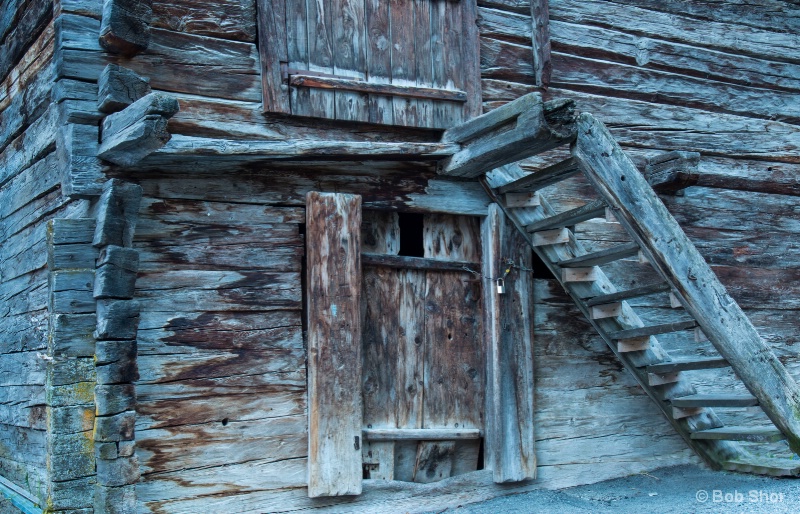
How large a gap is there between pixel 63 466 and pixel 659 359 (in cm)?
397

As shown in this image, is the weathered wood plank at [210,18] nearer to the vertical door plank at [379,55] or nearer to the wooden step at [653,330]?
the vertical door plank at [379,55]

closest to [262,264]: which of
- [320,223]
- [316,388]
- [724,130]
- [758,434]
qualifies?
[320,223]

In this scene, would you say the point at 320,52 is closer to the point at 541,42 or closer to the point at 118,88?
the point at 118,88

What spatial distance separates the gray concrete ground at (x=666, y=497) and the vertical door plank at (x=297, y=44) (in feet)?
9.41

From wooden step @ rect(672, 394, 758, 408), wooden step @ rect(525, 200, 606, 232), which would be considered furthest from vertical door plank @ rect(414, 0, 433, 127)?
wooden step @ rect(672, 394, 758, 408)

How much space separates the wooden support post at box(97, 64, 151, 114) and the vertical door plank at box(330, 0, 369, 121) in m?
1.32

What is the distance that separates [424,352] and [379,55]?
80.9 inches

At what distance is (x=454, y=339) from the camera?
19.5ft

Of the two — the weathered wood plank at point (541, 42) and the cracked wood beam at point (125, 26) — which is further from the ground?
the weathered wood plank at point (541, 42)

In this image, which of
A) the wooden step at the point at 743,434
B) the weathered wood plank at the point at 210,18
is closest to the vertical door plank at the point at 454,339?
the wooden step at the point at 743,434

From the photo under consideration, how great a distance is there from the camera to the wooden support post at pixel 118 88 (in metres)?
4.71

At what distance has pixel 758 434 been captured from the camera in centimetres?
547

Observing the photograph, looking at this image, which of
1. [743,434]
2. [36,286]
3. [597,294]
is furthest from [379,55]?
[743,434]

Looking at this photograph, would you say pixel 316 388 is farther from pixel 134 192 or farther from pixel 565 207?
pixel 565 207
